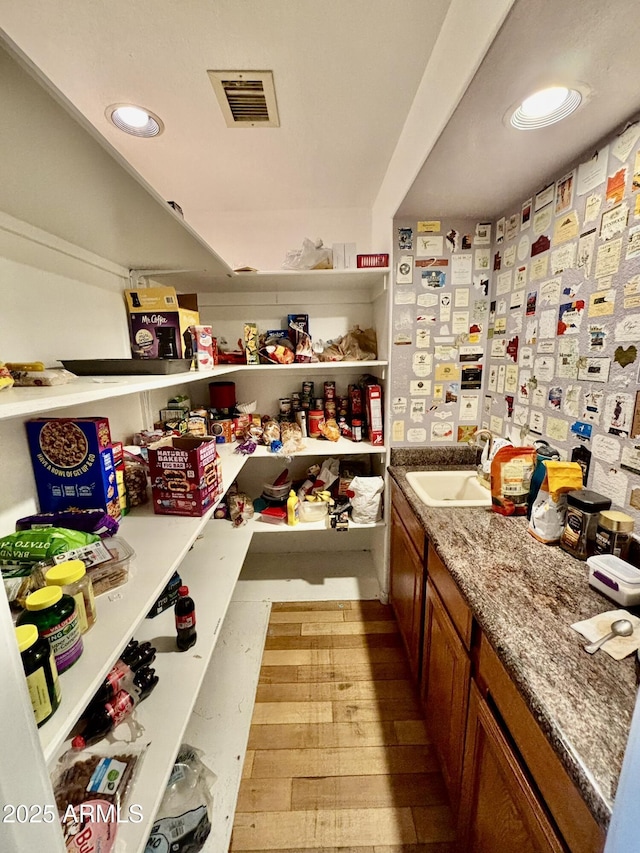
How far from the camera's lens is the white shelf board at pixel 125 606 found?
53 cm

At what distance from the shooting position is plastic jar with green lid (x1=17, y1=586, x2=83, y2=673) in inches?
22.1

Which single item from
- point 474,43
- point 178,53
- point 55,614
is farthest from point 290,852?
point 178,53

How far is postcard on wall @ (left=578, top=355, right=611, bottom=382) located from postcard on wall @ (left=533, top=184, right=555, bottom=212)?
2.07ft

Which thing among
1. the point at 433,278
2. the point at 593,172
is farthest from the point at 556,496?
the point at 433,278

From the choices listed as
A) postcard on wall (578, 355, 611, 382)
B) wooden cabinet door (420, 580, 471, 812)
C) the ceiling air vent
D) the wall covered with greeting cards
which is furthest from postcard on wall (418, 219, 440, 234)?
wooden cabinet door (420, 580, 471, 812)

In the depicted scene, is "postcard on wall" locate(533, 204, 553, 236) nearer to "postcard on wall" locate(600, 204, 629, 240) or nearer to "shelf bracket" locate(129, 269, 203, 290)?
"postcard on wall" locate(600, 204, 629, 240)

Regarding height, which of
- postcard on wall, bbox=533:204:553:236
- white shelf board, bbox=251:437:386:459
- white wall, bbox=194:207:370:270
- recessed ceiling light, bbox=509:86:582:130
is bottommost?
white shelf board, bbox=251:437:386:459

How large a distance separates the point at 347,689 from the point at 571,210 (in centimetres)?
208

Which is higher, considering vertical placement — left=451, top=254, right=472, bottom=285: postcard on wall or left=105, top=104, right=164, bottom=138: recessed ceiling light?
left=105, top=104, right=164, bottom=138: recessed ceiling light

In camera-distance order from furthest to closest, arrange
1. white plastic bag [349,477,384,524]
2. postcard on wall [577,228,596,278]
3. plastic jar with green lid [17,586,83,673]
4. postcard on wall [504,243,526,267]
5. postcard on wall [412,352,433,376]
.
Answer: white plastic bag [349,477,384,524]
postcard on wall [412,352,433,376]
postcard on wall [504,243,526,267]
postcard on wall [577,228,596,278]
plastic jar with green lid [17,586,83,673]

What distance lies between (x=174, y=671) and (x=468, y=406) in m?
1.72

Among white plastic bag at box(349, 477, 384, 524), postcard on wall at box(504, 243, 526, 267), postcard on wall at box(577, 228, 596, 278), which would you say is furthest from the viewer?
white plastic bag at box(349, 477, 384, 524)

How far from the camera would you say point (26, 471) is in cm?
90

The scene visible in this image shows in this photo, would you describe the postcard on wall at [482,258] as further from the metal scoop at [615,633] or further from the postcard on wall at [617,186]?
the metal scoop at [615,633]
